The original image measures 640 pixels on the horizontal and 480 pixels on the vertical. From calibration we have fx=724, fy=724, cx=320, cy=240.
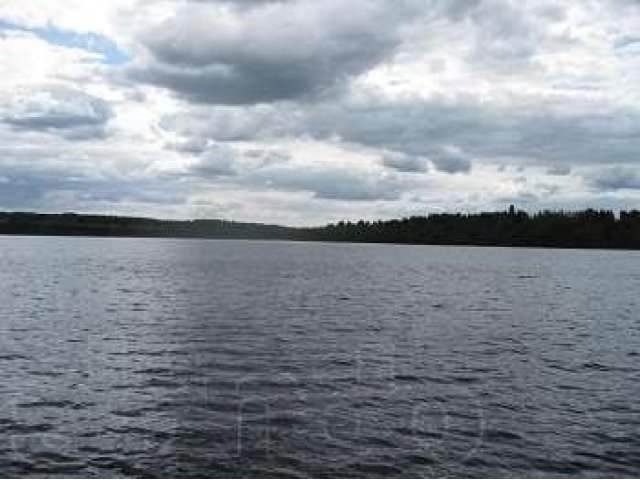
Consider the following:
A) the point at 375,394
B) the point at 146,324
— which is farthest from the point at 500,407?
the point at 146,324

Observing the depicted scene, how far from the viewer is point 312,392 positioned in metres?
34.0

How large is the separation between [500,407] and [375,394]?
18.7ft

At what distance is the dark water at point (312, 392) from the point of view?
24.4 metres

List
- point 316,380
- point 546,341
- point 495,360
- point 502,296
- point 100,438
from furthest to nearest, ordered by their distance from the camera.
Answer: point 502,296
point 546,341
point 495,360
point 316,380
point 100,438

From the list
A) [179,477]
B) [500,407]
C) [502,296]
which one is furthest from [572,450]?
[502,296]

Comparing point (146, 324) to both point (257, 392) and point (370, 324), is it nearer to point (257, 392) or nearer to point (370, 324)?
point (370, 324)

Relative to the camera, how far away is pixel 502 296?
96.1 meters

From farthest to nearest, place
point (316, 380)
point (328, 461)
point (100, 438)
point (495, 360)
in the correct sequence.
→ point (495, 360)
point (316, 380)
point (100, 438)
point (328, 461)

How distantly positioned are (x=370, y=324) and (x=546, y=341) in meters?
14.5

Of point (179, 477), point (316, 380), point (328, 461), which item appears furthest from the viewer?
point (316, 380)

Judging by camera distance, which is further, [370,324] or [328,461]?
[370,324]

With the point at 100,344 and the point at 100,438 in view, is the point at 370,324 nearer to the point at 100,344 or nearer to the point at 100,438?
the point at 100,344

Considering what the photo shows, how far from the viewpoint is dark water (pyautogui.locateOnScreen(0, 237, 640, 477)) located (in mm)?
24391

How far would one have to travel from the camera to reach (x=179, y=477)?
2227 centimetres
